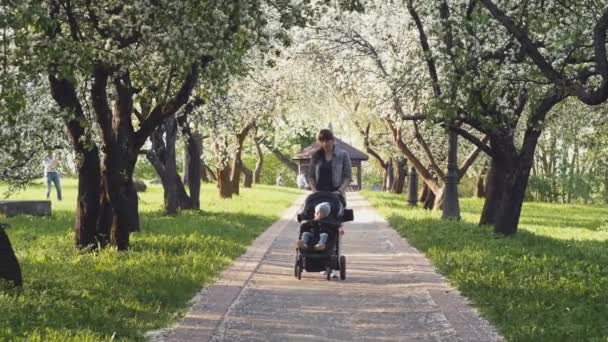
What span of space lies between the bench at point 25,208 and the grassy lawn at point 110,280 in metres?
3.77

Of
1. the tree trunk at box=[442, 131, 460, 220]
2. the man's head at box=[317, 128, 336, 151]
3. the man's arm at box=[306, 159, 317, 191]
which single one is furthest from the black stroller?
the tree trunk at box=[442, 131, 460, 220]

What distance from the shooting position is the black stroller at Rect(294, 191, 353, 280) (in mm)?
11508

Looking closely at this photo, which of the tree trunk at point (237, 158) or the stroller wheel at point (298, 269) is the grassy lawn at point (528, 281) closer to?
the stroller wheel at point (298, 269)

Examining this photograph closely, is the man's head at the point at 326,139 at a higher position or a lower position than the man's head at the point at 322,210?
higher

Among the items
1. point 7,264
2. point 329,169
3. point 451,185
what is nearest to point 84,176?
point 329,169

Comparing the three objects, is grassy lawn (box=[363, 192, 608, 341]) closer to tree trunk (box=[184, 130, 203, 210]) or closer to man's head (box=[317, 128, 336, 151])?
man's head (box=[317, 128, 336, 151])

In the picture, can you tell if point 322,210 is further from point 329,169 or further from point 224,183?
point 224,183

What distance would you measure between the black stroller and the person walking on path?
179 millimetres

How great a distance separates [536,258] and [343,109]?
26.5 m

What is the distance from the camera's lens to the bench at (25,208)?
77.2 ft

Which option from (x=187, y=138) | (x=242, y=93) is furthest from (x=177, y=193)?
(x=242, y=93)

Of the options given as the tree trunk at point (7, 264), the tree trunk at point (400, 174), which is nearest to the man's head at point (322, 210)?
the tree trunk at point (7, 264)

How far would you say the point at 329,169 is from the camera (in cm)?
1170

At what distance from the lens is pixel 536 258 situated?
507 inches
